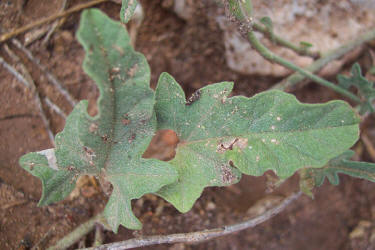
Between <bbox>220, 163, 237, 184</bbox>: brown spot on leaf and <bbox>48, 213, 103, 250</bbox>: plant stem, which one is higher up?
<bbox>220, 163, 237, 184</bbox>: brown spot on leaf

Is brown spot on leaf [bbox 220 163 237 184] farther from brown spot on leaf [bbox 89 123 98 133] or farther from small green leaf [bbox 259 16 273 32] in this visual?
small green leaf [bbox 259 16 273 32]

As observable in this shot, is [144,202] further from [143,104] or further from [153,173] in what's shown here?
[143,104]

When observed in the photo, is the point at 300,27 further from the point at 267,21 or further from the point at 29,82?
the point at 29,82

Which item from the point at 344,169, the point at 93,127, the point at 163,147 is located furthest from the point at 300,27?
the point at 93,127

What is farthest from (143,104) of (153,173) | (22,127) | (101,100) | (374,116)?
(374,116)

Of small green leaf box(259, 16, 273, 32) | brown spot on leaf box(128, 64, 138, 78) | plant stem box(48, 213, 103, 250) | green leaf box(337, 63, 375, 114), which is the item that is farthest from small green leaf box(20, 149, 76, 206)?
green leaf box(337, 63, 375, 114)

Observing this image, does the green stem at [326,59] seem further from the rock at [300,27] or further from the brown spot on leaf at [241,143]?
the brown spot on leaf at [241,143]
